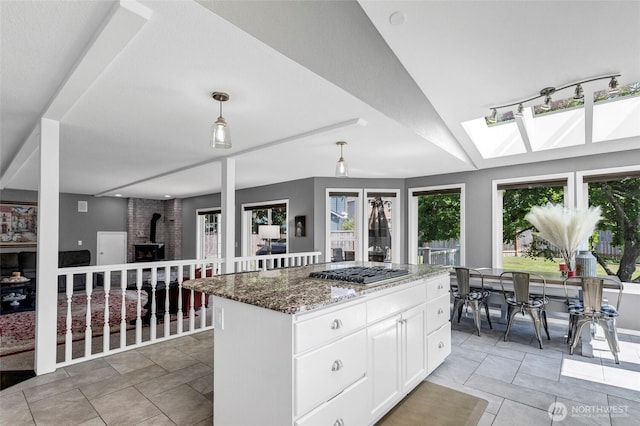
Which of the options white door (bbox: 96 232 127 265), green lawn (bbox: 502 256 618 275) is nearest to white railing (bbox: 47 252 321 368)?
white door (bbox: 96 232 127 265)

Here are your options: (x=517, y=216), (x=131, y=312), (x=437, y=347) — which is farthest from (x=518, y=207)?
(x=131, y=312)

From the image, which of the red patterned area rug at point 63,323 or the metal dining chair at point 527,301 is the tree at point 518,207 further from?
the red patterned area rug at point 63,323

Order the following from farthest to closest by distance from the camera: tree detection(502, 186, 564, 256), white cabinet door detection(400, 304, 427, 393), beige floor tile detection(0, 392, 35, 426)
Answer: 1. tree detection(502, 186, 564, 256)
2. white cabinet door detection(400, 304, 427, 393)
3. beige floor tile detection(0, 392, 35, 426)

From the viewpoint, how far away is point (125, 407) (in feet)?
7.70

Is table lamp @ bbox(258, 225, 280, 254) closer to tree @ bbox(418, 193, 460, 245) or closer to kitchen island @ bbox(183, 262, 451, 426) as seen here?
tree @ bbox(418, 193, 460, 245)

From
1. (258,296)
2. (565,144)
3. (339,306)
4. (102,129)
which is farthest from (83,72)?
(565,144)

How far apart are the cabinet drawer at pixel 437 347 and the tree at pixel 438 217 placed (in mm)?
2925

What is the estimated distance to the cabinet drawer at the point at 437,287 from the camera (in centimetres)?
286

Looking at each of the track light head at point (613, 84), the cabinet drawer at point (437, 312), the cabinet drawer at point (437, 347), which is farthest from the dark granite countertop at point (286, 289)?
the track light head at point (613, 84)

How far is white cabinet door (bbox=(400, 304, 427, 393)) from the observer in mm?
2428

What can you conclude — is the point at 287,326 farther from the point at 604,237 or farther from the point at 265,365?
the point at 604,237

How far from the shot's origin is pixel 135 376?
282cm

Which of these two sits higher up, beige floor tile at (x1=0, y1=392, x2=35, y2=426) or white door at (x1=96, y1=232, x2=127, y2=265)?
white door at (x1=96, y1=232, x2=127, y2=265)

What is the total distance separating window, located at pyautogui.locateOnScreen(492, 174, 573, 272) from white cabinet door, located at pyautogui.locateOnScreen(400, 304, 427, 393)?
3126 millimetres
